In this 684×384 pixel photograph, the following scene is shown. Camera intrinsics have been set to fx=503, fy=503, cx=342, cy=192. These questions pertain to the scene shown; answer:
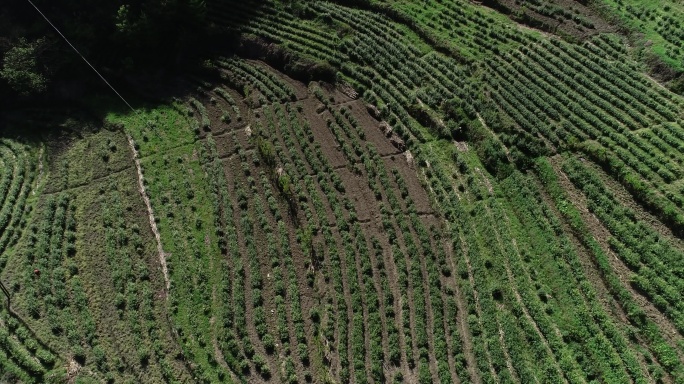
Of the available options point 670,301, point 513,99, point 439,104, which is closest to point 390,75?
point 439,104

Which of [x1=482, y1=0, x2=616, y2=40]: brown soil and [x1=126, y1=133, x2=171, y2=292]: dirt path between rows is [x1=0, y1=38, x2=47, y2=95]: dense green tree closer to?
[x1=126, y1=133, x2=171, y2=292]: dirt path between rows

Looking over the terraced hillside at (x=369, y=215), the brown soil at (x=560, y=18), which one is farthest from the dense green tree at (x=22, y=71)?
the brown soil at (x=560, y=18)

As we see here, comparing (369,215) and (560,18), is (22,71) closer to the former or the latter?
(369,215)

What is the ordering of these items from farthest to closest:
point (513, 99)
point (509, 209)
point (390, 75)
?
point (390, 75) < point (513, 99) < point (509, 209)

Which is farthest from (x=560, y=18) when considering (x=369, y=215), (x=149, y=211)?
(x=149, y=211)

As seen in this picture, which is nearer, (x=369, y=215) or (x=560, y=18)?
(x=369, y=215)

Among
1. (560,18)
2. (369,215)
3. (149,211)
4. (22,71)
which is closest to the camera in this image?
(369,215)

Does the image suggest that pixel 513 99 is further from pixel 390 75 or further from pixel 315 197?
pixel 315 197

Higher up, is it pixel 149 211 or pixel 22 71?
pixel 22 71
